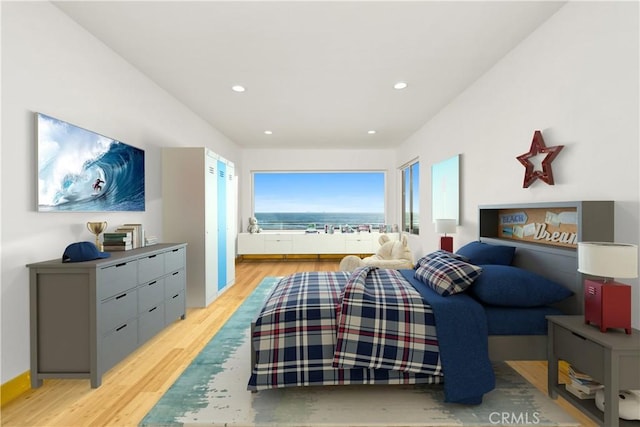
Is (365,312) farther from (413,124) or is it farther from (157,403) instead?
(413,124)

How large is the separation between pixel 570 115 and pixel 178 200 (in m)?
4.07

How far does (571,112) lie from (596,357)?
5.66ft

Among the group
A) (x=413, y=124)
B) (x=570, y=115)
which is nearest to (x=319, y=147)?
(x=413, y=124)

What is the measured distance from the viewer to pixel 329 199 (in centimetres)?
827

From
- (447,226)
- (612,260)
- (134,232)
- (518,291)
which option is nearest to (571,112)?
(612,260)

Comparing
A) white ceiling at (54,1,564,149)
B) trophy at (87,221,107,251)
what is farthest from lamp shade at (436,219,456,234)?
trophy at (87,221,107,251)

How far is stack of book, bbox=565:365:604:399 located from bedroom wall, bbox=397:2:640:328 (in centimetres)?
47

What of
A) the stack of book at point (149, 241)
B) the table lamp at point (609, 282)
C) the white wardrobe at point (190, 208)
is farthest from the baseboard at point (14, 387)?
the table lamp at point (609, 282)

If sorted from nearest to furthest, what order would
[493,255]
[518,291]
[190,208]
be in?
[518,291] → [493,255] → [190,208]

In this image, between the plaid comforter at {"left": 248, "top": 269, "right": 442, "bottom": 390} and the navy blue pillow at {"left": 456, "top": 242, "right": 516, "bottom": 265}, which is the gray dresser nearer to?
the plaid comforter at {"left": 248, "top": 269, "right": 442, "bottom": 390}

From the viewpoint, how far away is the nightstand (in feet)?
5.11

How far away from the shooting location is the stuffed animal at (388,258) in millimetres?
4344

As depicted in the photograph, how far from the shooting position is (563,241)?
2.42 m

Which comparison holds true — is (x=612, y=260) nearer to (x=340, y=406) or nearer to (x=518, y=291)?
(x=518, y=291)
